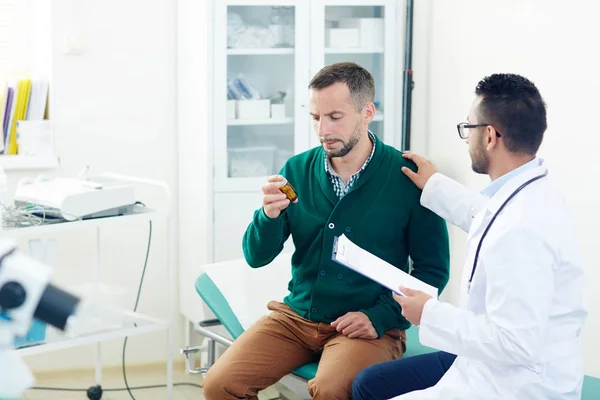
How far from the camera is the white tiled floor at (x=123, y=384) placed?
3.46 m

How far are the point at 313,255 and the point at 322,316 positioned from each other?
0.17 metres

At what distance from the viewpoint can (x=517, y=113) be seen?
1.81 metres

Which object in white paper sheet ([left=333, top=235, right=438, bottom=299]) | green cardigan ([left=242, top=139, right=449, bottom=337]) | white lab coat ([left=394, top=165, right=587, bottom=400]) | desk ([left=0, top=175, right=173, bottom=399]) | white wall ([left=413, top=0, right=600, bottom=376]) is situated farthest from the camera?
desk ([left=0, top=175, right=173, bottom=399])

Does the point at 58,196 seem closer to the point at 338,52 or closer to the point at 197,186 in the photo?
the point at 197,186

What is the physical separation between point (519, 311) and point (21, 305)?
3.47 ft

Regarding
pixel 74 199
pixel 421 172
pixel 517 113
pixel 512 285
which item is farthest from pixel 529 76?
pixel 74 199

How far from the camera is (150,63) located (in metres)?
3.64

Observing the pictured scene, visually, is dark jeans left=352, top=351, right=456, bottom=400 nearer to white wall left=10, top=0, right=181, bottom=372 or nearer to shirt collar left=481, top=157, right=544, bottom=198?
shirt collar left=481, top=157, right=544, bottom=198

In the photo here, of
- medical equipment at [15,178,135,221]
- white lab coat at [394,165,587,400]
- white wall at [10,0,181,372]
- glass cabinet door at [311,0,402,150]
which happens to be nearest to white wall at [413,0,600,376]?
glass cabinet door at [311,0,402,150]

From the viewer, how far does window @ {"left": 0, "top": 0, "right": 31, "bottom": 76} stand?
3623 mm

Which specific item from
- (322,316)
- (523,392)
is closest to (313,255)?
(322,316)

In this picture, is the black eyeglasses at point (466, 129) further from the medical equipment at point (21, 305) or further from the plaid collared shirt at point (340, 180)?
the medical equipment at point (21, 305)

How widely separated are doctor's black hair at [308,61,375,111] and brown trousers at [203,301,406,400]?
64cm

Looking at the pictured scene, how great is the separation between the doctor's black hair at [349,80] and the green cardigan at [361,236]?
15cm
